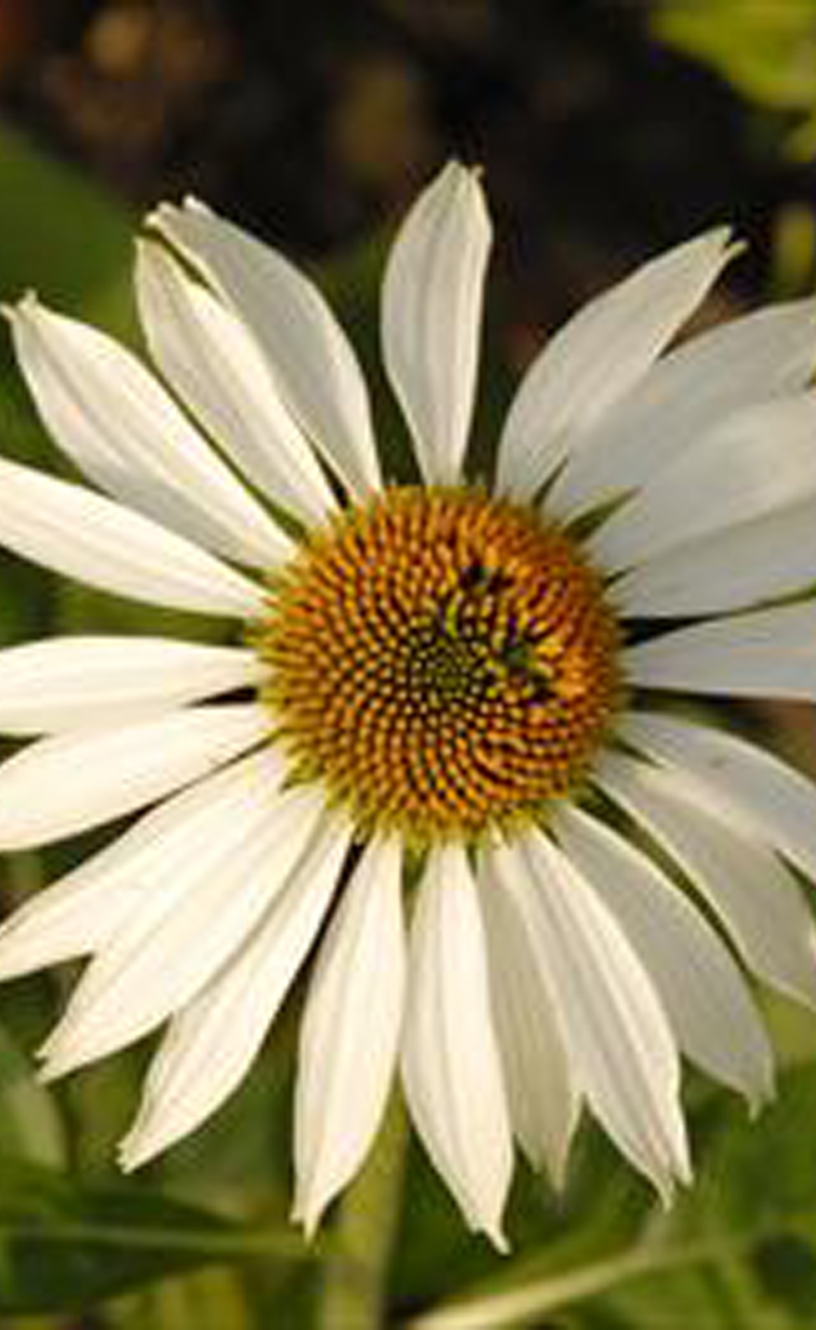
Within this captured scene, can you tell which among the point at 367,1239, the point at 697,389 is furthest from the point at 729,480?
the point at 367,1239

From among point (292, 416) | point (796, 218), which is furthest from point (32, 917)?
point (796, 218)

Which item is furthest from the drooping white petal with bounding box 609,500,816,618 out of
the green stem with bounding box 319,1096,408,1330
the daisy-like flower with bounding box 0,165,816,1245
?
the green stem with bounding box 319,1096,408,1330

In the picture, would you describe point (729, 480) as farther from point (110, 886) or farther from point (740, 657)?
point (110, 886)

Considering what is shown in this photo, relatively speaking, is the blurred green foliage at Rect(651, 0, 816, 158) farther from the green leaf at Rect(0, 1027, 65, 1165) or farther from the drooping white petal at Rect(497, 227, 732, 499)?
the green leaf at Rect(0, 1027, 65, 1165)

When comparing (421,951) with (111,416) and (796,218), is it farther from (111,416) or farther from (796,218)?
(796,218)

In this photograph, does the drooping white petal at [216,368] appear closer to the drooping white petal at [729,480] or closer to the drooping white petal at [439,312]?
the drooping white petal at [439,312]

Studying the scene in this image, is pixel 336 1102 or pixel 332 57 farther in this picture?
pixel 332 57

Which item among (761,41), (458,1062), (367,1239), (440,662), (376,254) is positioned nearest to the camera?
(458,1062)
